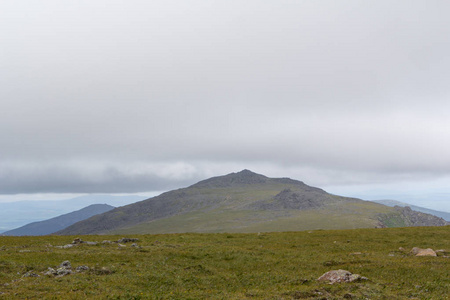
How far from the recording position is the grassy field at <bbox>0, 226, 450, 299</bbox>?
22.0m

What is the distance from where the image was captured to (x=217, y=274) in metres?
31.1

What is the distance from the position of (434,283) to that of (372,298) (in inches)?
342

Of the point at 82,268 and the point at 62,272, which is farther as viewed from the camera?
the point at 82,268

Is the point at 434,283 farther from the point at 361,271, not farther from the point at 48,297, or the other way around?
the point at 48,297

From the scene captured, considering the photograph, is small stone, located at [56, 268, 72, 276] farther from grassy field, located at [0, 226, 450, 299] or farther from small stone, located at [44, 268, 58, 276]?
grassy field, located at [0, 226, 450, 299]

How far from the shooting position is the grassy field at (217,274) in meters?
22.0

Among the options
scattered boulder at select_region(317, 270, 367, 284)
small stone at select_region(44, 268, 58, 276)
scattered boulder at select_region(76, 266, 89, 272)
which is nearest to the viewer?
scattered boulder at select_region(317, 270, 367, 284)

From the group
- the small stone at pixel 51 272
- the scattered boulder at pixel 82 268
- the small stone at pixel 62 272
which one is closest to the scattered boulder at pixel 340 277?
the scattered boulder at pixel 82 268

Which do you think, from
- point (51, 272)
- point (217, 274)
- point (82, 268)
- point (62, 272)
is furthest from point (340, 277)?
point (51, 272)

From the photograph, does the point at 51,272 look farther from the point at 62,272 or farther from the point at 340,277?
the point at 340,277

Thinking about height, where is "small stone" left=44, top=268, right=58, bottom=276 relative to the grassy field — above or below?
above

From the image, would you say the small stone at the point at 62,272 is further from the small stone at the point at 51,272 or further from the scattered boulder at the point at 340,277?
the scattered boulder at the point at 340,277

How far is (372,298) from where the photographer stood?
20.1m

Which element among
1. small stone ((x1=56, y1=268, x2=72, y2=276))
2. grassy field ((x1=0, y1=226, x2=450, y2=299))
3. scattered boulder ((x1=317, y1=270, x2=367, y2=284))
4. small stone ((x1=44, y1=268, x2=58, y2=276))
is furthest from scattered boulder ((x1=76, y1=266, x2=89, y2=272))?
scattered boulder ((x1=317, y1=270, x2=367, y2=284))
